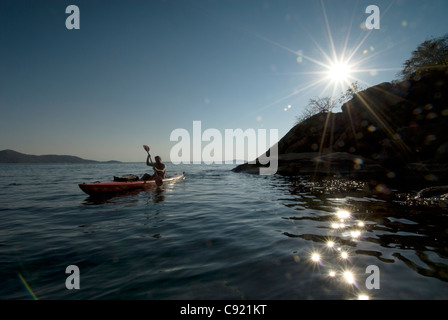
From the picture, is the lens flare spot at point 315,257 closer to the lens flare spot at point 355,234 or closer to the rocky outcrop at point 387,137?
the lens flare spot at point 355,234

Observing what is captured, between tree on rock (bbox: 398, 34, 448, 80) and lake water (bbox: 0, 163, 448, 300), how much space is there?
35.3m

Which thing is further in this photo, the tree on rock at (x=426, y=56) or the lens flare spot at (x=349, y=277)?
the tree on rock at (x=426, y=56)

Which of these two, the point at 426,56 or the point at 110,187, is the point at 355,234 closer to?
the point at 110,187

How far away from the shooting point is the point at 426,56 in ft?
105

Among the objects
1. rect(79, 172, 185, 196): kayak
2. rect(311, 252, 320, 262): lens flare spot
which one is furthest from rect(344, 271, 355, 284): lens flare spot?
rect(79, 172, 185, 196): kayak

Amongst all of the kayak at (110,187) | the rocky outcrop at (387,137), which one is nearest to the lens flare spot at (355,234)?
the kayak at (110,187)

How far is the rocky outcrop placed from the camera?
1869 centimetres

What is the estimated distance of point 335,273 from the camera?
304 centimetres

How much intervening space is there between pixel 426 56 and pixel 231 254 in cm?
4467

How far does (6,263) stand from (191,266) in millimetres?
3174

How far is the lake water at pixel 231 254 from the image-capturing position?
2.70 m

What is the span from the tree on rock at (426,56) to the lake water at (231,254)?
35299 millimetres

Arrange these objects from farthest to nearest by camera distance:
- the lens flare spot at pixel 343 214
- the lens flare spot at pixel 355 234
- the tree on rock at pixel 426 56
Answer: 1. the tree on rock at pixel 426 56
2. the lens flare spot at pixel 343 214
3. the lens flare spot at pixel 355 234

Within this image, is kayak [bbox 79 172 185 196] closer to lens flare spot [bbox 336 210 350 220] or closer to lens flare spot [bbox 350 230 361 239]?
lens flare spot [bbox 336 210 350 220]
